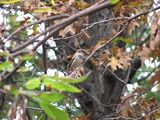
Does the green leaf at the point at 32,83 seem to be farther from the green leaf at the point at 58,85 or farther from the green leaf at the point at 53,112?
the green leaf at the point at 53,112

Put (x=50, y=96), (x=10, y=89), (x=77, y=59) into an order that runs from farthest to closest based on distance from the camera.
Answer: (x=77, y=59), (x=50, y=96), (x=10, y=89)

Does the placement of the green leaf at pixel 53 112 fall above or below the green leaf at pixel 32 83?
below

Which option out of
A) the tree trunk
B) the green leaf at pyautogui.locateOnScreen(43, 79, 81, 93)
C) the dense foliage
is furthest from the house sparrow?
the green leaf at pyautogui.locateOnScreen(43, 79, 81, 93)

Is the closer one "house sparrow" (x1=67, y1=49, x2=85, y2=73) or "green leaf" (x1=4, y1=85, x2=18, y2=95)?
"green leaf" (x1=4, y1=85, x2=18, y2=95)

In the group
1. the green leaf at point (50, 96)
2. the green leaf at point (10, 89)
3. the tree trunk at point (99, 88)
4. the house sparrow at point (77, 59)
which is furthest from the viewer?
the tree trunk at point (99, 88)

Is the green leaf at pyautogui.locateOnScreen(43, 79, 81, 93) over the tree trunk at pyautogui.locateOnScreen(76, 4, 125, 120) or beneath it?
over

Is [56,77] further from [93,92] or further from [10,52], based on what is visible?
[93,92]

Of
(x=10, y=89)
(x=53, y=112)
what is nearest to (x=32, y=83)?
(x=10, y=89)

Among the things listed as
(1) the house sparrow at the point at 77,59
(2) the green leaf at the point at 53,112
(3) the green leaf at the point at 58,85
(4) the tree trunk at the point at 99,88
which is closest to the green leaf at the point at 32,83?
(3) the green leaf at the point at 58,85

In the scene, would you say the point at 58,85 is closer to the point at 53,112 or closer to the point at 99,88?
the point at 53,112

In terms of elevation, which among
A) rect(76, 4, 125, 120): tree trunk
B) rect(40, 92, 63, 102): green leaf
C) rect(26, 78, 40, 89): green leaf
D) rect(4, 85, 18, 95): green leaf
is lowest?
rect(76, 4, 125, 120): tree trunk

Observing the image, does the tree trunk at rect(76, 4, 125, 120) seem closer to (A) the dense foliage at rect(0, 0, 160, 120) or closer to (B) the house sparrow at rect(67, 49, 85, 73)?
(A) the dense foliage at rect(0, 0, 160, 120)

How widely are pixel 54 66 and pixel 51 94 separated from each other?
323cm

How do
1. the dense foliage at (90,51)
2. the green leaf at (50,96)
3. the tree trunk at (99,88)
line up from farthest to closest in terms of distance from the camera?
1. the tree trunk at (99,88)
2. the dense foliage at (90,51)
3. the green leaf at (50,96)
